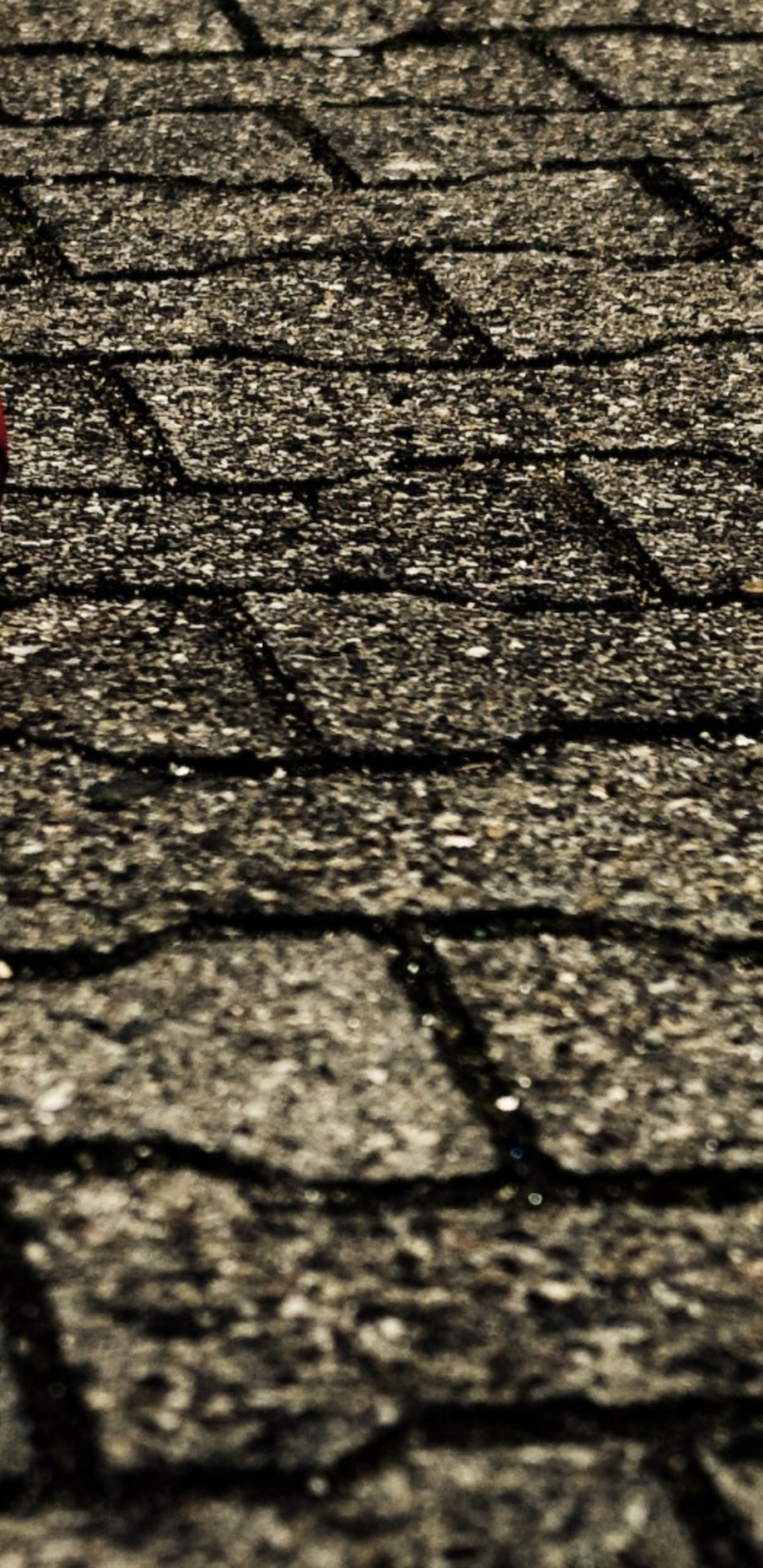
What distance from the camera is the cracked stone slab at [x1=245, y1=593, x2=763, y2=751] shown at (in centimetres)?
206

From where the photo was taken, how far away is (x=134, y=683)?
2080 mm

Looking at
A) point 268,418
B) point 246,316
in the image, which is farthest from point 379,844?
point 246,316

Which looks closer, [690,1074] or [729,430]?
[690,1074]

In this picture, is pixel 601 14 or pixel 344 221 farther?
pixel 601 14

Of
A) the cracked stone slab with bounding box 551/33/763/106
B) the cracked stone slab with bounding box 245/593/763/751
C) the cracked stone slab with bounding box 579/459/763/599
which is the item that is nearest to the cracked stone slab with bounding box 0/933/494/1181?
the cracked stone slab with bounding box 245/593/763/751

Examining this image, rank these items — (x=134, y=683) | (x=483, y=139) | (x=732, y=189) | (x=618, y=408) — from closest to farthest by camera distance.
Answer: (x=134, y=683), (x=618, y=408), (x=732, y=189), (x=483, y=139)

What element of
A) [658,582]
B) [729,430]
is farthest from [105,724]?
[729,430]

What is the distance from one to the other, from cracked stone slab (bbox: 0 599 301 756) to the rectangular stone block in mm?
1879

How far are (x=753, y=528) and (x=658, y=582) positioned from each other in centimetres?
18

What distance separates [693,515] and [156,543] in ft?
1.96

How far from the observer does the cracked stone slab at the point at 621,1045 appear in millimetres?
1555

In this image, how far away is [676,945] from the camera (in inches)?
69.4

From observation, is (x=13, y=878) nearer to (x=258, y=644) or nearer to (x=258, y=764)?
(x=258, y=764)

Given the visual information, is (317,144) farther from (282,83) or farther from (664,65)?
(664,65)
